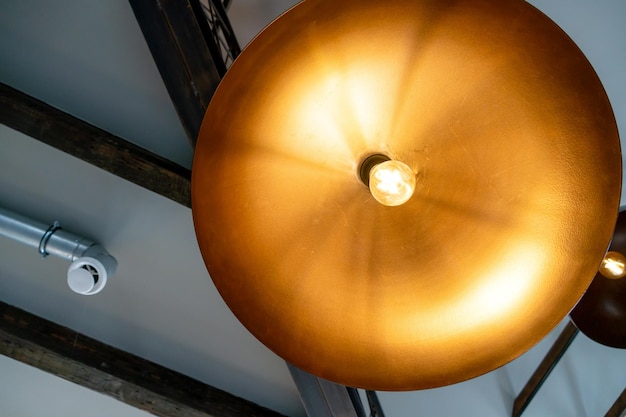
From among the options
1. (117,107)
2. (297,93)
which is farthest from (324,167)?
(117,107)

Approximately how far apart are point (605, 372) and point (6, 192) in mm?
4356

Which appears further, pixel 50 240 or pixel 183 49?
pixel 50 240

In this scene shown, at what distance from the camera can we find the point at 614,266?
202 cm

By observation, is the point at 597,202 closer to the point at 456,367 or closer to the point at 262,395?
the point at 456,367

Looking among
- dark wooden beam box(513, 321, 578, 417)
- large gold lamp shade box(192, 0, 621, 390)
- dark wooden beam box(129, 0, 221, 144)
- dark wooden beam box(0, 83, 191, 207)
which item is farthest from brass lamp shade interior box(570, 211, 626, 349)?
dark wooden beam box(513, 321, 578, 417)

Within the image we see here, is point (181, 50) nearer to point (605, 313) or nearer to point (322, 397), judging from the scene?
point (605, 313)

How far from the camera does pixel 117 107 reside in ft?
9.53

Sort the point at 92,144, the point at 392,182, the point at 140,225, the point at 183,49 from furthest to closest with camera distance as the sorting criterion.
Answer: the point at 140,225, the point at 92,144, the point at 183,49, the point at 392,182

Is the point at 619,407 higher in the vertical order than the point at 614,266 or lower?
higher

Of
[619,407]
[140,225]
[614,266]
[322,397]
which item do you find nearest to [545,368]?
[619,407]

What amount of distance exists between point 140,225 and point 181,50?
1.38 m

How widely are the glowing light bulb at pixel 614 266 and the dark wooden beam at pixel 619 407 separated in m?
2.40

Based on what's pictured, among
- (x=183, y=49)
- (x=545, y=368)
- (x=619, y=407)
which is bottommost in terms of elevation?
(x=619, y=407)

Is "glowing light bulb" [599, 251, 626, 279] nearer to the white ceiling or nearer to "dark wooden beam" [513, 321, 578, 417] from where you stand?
the white ceiling
